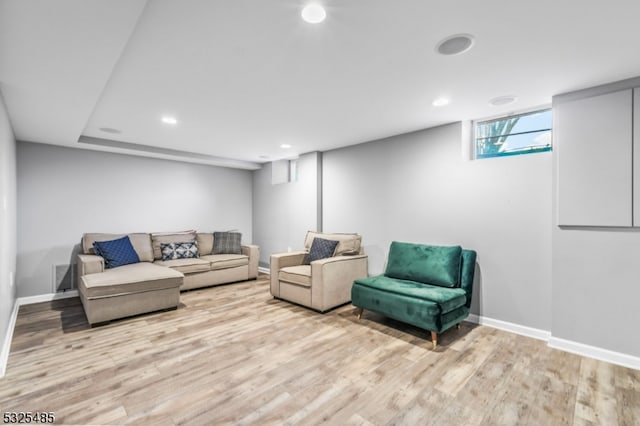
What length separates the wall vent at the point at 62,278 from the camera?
4258 mm

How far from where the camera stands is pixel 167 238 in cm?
511

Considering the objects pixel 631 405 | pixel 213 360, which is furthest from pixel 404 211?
pixel 213 360

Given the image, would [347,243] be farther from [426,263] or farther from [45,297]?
[45,297]

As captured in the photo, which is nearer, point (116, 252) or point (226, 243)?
→ point (116, 252)

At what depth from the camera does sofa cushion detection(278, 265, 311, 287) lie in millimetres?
3784

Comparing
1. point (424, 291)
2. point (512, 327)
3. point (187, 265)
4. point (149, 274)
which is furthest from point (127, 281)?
point (512, 327)

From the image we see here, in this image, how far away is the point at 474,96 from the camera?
275 centimetres

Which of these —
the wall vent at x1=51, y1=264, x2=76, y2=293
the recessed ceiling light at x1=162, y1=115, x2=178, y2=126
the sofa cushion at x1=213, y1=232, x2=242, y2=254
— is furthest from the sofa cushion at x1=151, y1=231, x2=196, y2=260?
the recessed ceiling light at x1=162, y1=115, x2=178, y2=126

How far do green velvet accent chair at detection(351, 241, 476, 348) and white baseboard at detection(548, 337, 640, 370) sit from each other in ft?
2.57

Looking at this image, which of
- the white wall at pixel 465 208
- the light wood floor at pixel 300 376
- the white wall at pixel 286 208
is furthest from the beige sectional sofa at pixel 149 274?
the white wall at pixel 465 208

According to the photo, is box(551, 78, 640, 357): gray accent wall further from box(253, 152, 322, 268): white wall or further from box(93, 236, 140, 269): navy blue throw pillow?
box(93, 236, 140, 269): navy blue throw pillow

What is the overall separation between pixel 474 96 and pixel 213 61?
7.58ft

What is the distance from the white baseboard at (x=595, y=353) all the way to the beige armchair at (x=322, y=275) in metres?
2.20

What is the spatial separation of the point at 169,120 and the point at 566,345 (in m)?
4.70
